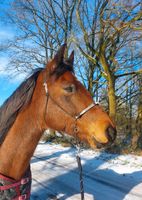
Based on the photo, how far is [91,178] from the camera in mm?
7078

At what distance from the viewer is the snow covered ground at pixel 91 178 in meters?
5.70

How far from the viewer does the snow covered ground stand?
18.7 feet

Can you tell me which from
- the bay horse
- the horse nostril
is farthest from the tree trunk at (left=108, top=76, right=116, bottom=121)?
the horse nostril

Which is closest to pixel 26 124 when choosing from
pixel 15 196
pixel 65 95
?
pixel 65 95

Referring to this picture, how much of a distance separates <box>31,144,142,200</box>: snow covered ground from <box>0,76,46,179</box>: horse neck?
2766 mm

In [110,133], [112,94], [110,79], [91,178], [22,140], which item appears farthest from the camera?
[112,94]

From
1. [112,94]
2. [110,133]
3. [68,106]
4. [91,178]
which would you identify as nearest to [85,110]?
[68,106]

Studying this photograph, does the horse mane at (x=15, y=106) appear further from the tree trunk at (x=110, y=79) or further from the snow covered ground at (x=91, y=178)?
the tree trunk at (x=110, y=79)

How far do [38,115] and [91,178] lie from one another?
4566 mm

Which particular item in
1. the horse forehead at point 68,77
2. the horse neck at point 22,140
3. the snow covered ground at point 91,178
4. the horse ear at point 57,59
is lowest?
the snow covered ground at point 91,178

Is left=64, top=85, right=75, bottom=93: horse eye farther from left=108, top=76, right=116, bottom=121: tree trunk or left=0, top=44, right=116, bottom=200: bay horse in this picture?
left=108, top=76, right=116, bottom=121: tree trunk

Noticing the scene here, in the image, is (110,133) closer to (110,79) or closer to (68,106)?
(68,106)

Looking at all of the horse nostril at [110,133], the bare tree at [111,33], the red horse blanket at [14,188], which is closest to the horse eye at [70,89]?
the horse nostril at [110,133]

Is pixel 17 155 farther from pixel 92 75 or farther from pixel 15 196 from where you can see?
pixel 92 75
